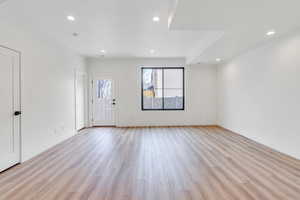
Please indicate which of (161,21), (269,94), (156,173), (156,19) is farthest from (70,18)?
(269,94)

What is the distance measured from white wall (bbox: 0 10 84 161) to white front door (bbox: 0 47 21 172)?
0.52ft

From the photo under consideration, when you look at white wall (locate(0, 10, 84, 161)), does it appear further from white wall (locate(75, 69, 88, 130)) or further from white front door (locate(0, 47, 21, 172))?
white wall (locate(75, 69, 88, 130))

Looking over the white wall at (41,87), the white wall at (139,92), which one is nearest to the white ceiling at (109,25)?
the white wall at (41,87)

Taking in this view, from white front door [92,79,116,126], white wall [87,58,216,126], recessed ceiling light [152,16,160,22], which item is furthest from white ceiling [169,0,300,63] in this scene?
white front door [92,79,116,126]

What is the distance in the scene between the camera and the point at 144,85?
741 centimetres

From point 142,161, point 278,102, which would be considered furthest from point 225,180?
point 278,102

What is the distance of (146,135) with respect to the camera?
573 cm

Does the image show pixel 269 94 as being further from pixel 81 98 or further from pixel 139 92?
pixel 81 98

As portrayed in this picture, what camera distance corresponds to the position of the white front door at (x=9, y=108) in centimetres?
304

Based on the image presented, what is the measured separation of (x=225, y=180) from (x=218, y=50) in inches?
139

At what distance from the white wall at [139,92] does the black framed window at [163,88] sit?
231mm

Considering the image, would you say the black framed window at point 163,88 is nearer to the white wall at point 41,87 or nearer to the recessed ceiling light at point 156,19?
the white wall at point 41,87

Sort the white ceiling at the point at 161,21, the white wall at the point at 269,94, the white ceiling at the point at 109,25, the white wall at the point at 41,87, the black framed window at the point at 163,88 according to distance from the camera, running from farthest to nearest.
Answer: the black framed window at the point at 163,88
the white wall at the point at 269,94
the white wall at the point at 41,87
the white ceiling at the point at 109,25
the white ceiling at the point at 161,21

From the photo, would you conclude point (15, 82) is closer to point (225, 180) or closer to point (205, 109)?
point (225, 180)
